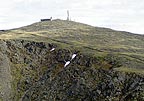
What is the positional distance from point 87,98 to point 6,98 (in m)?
30.2

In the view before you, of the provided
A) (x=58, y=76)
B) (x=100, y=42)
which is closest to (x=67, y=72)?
(x=58, y=76)

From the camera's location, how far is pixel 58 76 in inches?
4496

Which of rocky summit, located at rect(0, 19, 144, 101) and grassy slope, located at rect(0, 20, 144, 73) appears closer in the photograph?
rocky summit, located at rect(0, 19, 144, 101)

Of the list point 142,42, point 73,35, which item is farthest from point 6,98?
point 142,42

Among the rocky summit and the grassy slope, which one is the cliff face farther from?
the grassy slope

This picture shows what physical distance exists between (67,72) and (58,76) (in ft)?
12.0

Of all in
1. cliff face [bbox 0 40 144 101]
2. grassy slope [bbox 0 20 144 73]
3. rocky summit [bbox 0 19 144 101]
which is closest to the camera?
cliff face [bbox 0 40 144 101]

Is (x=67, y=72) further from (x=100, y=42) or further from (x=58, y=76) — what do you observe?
(x=100, y=42)

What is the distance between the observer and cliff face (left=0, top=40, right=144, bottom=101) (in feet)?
306

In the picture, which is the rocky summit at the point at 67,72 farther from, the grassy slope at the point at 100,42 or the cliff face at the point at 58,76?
the grassy slope at the point at 100,42

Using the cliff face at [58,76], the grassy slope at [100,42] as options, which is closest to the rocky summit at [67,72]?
the cliff face at [58,76]

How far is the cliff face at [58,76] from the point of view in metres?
93.1

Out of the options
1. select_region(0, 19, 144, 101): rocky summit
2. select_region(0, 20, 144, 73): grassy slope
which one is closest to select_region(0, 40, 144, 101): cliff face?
select_region(0, 19, 144, 101): rocky summit

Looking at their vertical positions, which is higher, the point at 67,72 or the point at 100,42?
the point at 100,42
